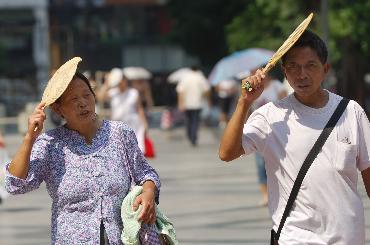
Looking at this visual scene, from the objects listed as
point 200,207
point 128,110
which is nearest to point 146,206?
point 200,207

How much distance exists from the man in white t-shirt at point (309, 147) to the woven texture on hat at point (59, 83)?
2.29ft

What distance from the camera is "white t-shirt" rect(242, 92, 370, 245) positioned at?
5316mm

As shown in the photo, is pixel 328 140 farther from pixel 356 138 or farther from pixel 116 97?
pixel 116 97

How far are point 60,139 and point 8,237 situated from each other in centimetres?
649

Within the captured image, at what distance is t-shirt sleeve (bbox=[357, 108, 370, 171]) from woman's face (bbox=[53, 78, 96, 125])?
44.8 inches

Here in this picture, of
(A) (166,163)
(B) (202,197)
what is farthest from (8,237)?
(A) (166,163)

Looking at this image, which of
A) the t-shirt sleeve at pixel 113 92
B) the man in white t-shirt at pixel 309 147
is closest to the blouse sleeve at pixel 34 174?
the man in white t-shirt at pixel 309 147

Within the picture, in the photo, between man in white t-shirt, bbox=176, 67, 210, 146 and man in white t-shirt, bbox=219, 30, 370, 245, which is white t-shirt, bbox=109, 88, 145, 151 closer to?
man in white t-shirt, bbox=176, 67, 210, 146

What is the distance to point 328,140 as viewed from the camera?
5.33 metres

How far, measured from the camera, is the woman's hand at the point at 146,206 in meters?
5.33

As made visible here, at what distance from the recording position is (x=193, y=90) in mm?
26938

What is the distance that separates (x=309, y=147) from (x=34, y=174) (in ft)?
3.79

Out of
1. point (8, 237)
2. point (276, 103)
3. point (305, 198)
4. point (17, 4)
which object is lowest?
point (8, 237)

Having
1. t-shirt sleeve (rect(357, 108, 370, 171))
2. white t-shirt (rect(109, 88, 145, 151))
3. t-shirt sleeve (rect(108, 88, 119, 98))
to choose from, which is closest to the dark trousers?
t-shirt sleeve (rect(108, 88, 119, 98))
